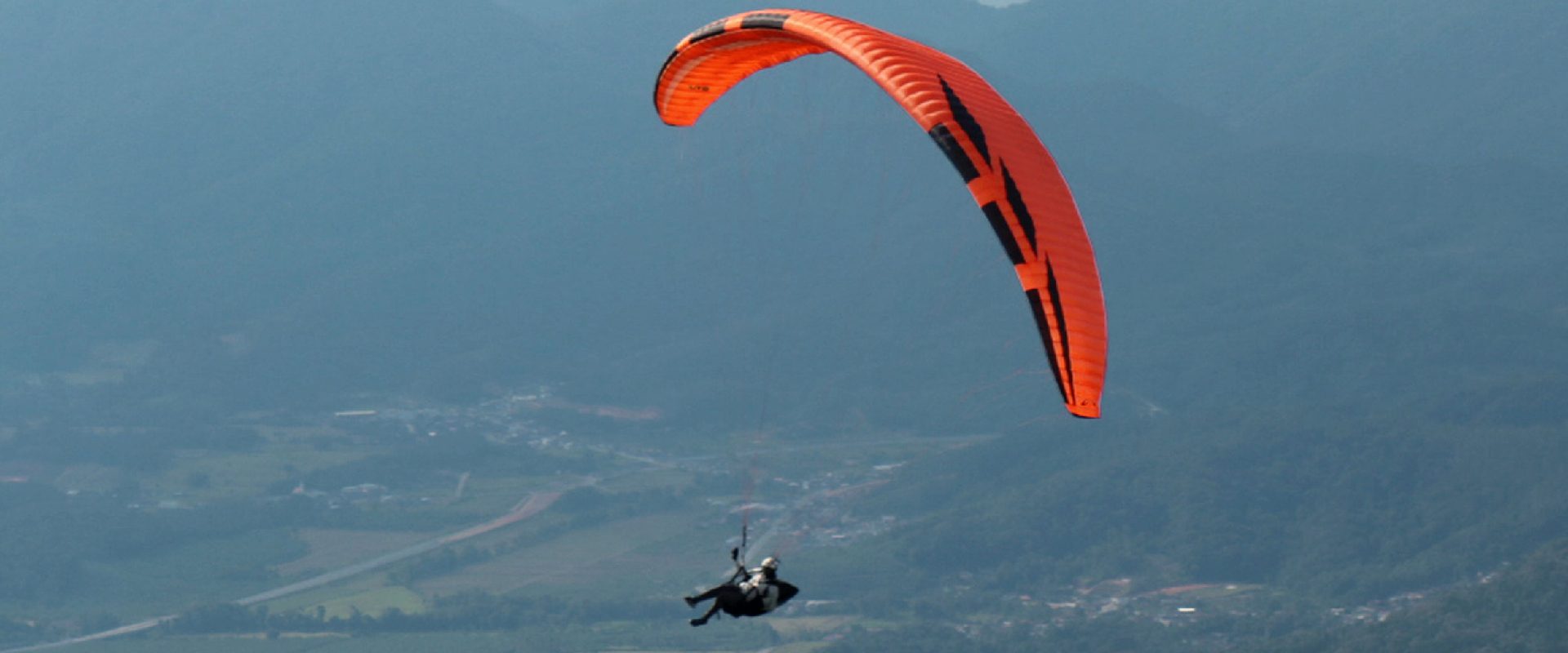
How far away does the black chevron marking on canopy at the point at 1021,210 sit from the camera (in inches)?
A: 1004

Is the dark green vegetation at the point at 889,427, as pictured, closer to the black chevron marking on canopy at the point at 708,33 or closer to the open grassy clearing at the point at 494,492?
the open grassy clearing at the point at 494,492

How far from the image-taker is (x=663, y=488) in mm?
131750

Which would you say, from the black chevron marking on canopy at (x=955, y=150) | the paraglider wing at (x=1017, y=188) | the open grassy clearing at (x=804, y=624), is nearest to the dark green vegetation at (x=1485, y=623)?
the open grassy clearing at (x=804, y=624)

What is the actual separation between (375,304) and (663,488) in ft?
232

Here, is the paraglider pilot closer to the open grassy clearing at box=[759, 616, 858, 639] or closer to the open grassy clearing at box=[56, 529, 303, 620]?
the open grassy clearing at box=[759, 616, 858, 639]

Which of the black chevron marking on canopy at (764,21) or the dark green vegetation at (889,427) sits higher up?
the dark green vegetation at (889,427)

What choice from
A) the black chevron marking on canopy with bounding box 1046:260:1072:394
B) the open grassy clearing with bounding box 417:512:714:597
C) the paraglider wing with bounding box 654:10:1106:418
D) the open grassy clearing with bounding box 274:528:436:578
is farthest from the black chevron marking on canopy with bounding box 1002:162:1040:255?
the open grassy clearing with bounding box 274:528:436:578

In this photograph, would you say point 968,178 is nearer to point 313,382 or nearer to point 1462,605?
point 1462,605

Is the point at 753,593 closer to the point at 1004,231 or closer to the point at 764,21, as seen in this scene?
the point at 1004,231

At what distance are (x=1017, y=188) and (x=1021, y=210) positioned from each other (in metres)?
0.29

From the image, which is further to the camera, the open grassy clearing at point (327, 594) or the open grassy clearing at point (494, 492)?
the open grassy clearing at point (494, 492)

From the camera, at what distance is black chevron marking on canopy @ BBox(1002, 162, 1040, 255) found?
2550cm

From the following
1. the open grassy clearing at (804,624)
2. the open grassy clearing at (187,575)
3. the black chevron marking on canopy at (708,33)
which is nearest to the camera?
the black chevron marking on canopy at (708,33)

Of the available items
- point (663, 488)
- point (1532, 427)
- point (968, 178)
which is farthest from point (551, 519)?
point (968, 178)
